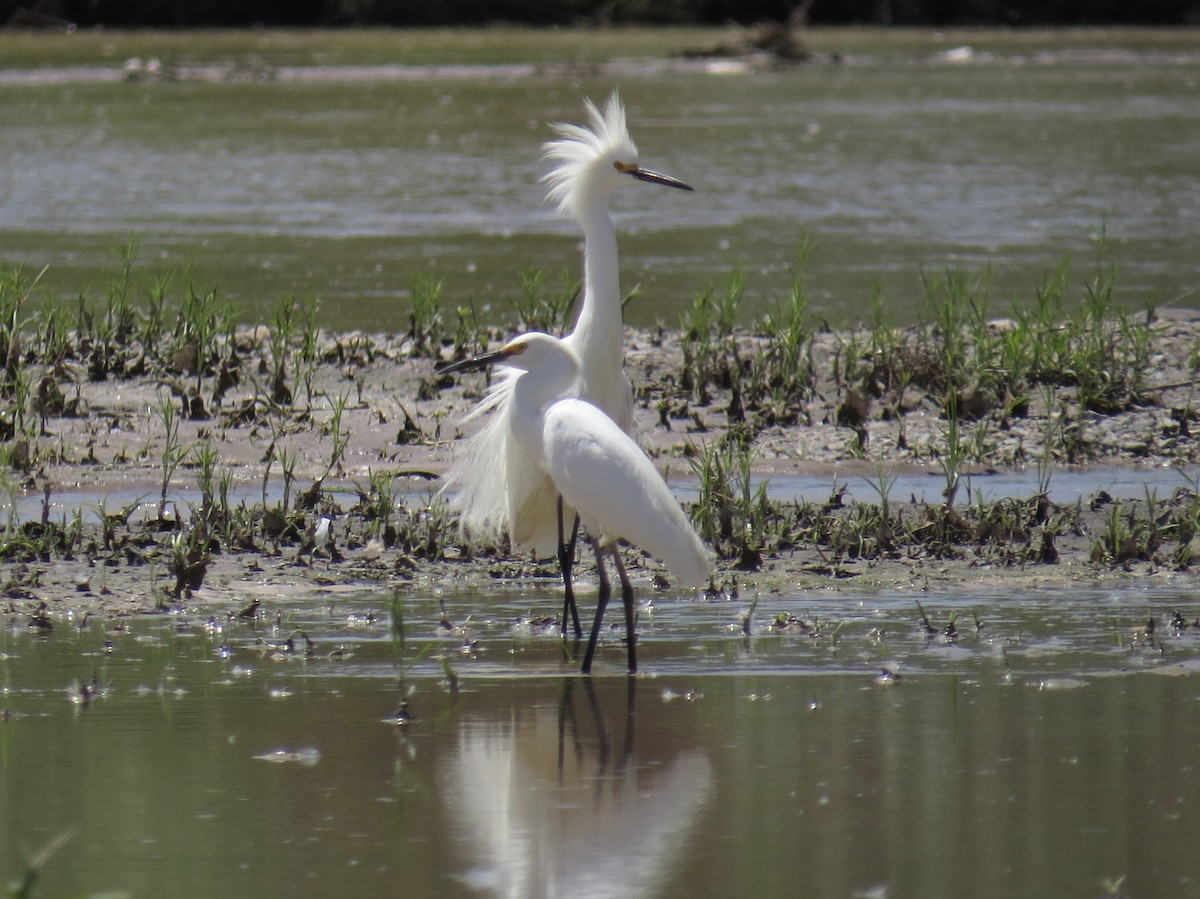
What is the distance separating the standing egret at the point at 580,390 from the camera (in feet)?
19.9

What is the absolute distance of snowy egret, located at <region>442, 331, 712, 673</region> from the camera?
5.12 meters

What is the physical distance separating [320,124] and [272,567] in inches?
752

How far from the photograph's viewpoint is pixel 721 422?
27.1 feet

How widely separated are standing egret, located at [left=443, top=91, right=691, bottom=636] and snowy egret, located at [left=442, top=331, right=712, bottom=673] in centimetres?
31

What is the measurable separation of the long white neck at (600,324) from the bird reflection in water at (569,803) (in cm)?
156

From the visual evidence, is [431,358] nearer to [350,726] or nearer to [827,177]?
[350,726]

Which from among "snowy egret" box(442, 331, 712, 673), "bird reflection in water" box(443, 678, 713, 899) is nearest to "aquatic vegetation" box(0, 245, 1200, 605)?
"snowy egret" box(442, 331, 712, 673)

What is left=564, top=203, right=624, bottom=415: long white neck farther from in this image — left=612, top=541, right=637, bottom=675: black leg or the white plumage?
left=612, top=541, right=637, bottom=675: black leg

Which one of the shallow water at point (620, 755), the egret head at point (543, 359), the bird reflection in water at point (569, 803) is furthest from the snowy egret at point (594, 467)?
the bird reflection in water at point (569, 803)

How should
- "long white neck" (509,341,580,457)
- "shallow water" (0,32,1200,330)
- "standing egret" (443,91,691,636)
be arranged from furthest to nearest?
"shallow water" (0,32,1200,330)
"standing egret" (443,91,691,636)
"long white neck" (509,341,580,457)

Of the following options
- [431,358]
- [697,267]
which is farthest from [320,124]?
Answer: [431,358]

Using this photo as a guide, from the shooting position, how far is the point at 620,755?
14.7 feet

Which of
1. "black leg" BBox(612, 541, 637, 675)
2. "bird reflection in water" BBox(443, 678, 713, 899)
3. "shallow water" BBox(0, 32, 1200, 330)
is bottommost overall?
"bird reflection in water" BBox(443, 678, 713, 899)

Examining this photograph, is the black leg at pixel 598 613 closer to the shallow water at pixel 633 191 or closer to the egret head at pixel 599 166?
the egret head at pixel 599 166
